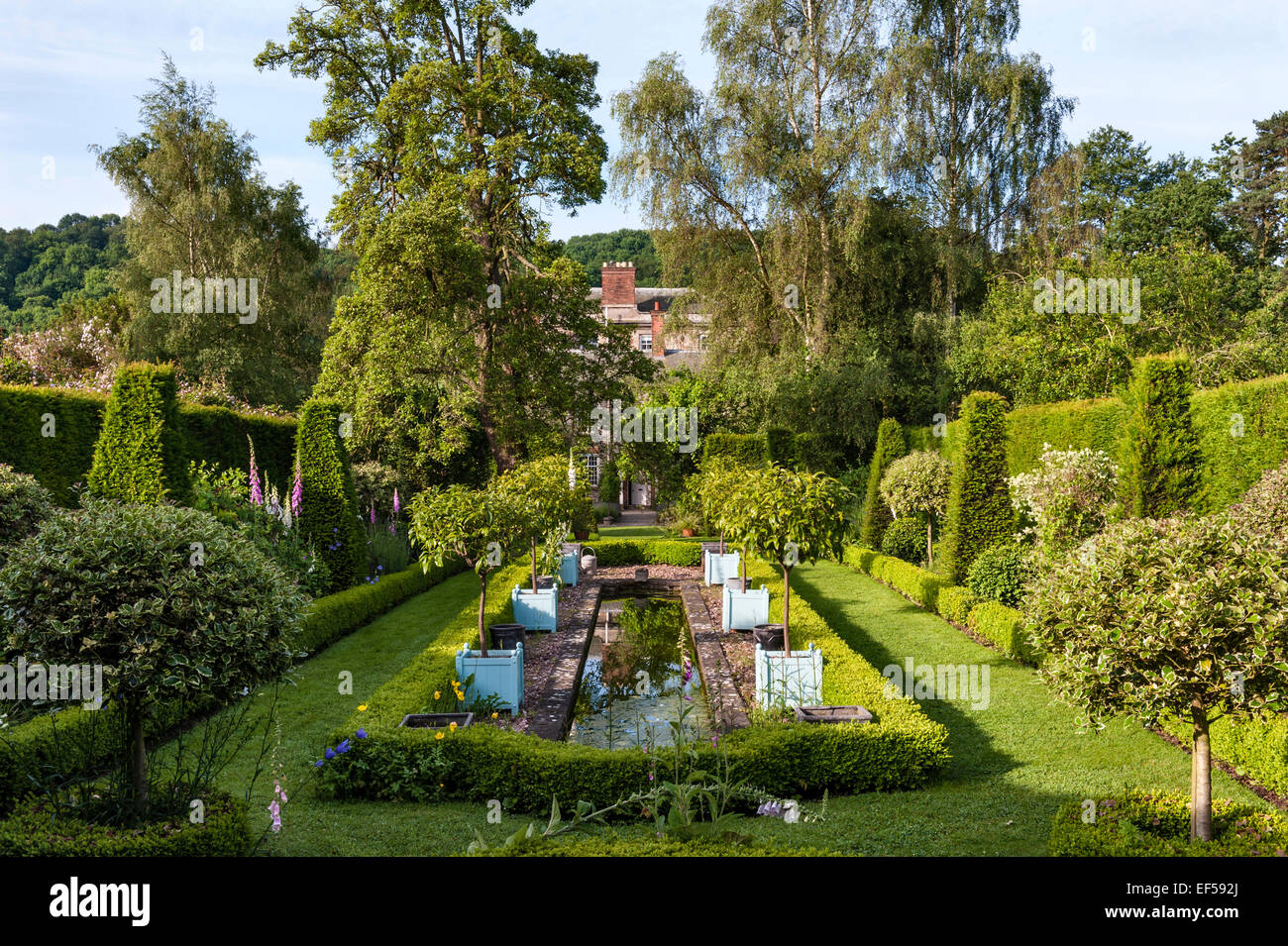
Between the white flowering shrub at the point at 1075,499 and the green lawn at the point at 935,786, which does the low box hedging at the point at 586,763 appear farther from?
the white flowering shrub at the point at 1075,499

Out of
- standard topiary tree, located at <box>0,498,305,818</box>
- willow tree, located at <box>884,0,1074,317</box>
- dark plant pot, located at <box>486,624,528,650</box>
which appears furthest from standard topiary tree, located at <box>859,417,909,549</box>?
standard topiary tree, located at <box>0,498,305,818</box>

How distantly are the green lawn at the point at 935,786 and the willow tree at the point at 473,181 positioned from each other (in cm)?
1005

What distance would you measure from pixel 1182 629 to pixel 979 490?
9586 mm

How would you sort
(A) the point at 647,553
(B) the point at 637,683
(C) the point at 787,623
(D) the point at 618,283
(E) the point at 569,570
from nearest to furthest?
(C) the point at 787,623 < (B) the point at 637,683 < (E) the point at 569,570 < (A) the point at 647,553 < (D) the point at 618,283

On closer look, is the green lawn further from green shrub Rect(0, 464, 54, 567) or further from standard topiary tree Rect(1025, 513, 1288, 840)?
green shrub Rect(0, 464, 54, 567)

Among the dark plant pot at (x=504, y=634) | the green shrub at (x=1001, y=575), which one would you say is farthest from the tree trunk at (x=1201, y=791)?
the dark plant pot at (x=504, y=634)

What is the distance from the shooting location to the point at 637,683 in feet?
31.7

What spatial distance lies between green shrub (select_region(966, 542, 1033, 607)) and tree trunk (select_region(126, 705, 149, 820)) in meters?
10.5

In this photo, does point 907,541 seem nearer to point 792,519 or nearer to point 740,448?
point 740,448

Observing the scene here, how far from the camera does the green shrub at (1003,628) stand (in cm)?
960

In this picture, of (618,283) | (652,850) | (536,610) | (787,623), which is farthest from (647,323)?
(652,850)

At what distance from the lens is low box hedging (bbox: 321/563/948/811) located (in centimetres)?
571

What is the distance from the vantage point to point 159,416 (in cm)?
991
